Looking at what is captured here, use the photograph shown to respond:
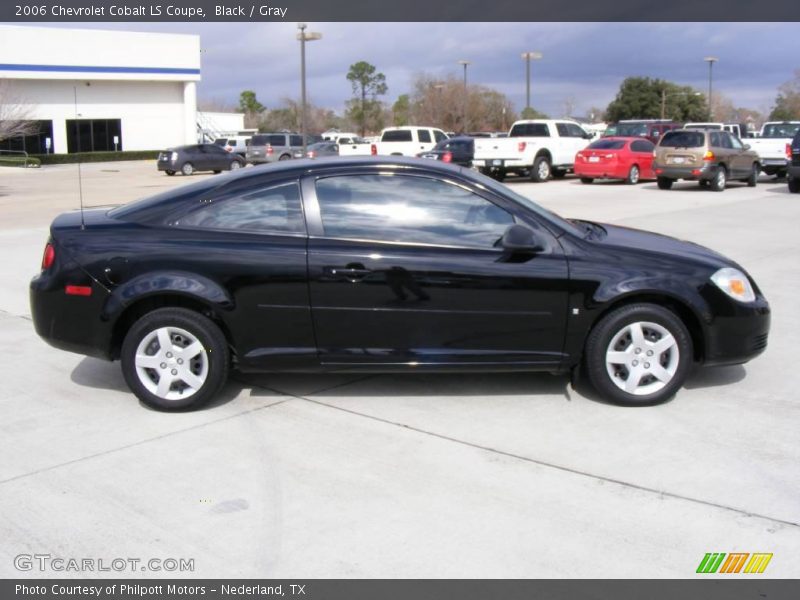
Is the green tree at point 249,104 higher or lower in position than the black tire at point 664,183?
higher

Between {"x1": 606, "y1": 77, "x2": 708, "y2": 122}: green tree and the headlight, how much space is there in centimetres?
7619

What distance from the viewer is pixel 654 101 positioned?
78.5 meters

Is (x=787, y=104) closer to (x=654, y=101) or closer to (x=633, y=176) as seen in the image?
(x=654, y=101)

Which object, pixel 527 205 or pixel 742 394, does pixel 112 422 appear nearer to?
pixel 527 205

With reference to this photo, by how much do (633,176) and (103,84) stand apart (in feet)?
124

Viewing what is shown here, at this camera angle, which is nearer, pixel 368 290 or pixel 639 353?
pixel 368 290

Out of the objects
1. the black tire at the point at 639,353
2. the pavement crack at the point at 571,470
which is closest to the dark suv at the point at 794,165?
the black tire at the point at 639,353

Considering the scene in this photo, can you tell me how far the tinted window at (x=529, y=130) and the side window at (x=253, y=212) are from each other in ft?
75.6

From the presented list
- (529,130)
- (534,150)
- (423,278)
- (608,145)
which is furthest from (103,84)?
(423,278)

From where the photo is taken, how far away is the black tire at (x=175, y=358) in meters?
5.27

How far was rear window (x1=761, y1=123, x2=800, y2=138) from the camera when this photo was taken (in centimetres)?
2738

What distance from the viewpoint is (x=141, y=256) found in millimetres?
5297

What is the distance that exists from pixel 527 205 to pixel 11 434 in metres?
3.46

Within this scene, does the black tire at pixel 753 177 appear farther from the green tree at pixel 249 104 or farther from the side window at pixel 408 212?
the green tree at pixel 249 104
